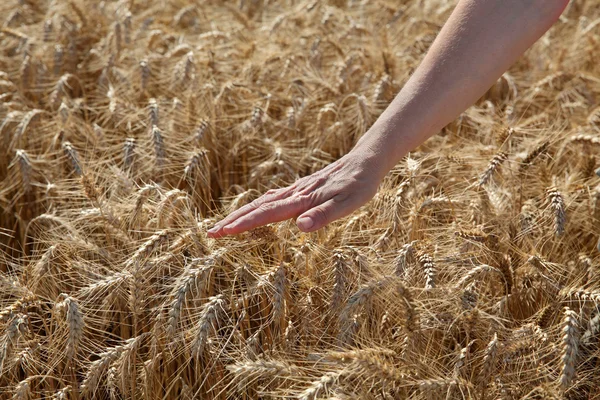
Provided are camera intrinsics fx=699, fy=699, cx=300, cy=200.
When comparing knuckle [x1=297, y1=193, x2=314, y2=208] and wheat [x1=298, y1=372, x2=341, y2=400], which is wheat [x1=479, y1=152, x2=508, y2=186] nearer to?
knuckle [x1=297, y1=193, x2=314, y2=208]

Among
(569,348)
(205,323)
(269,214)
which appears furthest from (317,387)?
(569,348)

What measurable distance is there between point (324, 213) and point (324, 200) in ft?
0.23

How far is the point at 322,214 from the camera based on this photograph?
1.67m

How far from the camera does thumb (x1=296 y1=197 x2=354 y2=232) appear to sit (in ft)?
5.37

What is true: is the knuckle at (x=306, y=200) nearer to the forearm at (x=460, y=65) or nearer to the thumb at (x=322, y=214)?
the thumb at (x=322, y=214)

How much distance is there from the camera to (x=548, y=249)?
6.78 feet

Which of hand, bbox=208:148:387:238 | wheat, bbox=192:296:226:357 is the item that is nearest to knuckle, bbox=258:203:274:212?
hand, bbox=208:148:387:238

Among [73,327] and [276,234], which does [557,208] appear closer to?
[276,234]

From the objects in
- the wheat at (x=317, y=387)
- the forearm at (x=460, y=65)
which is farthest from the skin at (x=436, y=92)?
the wheat at (x=317, y=387)

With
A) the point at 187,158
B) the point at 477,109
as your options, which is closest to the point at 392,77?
the point at 477,109

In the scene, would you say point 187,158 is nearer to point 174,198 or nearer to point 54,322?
point 174,198

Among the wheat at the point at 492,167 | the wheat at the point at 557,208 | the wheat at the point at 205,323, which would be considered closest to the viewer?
the wheat at the point at 205,323

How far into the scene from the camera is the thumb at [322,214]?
5.37ft

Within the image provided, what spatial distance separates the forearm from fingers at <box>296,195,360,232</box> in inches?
5.1
